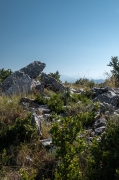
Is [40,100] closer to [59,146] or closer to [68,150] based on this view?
[59,146]

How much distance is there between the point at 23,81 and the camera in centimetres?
1147

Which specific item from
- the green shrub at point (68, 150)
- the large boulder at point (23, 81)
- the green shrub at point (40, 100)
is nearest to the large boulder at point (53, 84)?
the large boulder at point (23, 81)

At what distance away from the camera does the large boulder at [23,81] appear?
11.0 meters

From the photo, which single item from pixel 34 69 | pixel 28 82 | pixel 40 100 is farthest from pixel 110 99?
pixel 34 69

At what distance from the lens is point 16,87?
11219 millimetres

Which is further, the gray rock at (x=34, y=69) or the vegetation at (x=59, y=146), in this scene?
the gray rock at (x=34, y=69)

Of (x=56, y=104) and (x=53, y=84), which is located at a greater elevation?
(x=53, y=84)

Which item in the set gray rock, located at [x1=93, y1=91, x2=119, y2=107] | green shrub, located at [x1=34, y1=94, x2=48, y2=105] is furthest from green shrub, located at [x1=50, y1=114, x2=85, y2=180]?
green shrub, located at [x1=34, y1=94, x2=48, y2=105]

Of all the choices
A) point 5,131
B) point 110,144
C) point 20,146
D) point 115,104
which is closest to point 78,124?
point 110,144

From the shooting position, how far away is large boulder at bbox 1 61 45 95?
11.0 meters

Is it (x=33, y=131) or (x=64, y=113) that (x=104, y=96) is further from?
(x=33, y=131)

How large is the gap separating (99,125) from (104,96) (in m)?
2.79

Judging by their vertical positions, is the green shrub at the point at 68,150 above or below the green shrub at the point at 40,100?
below

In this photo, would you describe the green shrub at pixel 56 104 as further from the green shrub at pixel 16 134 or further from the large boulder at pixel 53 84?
the large boulder at pixel 53 84
